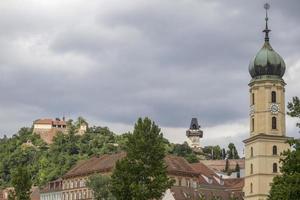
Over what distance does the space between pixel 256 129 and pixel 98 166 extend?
145ft

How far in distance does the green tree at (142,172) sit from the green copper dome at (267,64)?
5832 cm

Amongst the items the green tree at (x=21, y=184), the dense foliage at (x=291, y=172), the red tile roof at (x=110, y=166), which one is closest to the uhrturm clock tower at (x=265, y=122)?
the red tile roof at (x=110, y=166)

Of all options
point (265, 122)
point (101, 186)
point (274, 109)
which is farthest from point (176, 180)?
point (101, 186)

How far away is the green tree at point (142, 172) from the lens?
75.4 meters

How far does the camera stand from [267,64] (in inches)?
5226

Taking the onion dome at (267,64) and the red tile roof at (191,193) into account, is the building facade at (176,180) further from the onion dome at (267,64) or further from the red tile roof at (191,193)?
the onion dome at (267,64)

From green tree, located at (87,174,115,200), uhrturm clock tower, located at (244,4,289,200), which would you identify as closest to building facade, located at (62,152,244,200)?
uhrturm clock tower, located at (244,4,289,200)

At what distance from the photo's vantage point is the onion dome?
435ft

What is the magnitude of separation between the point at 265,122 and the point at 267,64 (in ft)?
31.7

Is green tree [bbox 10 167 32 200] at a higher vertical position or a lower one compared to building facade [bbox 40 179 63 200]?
lower

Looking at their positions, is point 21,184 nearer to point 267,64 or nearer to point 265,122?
point 265,122

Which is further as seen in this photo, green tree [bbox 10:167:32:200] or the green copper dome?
the green copper dome

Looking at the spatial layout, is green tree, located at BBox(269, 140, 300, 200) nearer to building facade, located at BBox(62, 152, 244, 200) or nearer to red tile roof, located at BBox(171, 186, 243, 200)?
red tile roof, located at BBox(171, 186, 243, 200)

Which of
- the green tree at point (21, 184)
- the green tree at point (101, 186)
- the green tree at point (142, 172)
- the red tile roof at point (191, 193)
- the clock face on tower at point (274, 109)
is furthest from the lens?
the red tile roof at point (191, 193)
